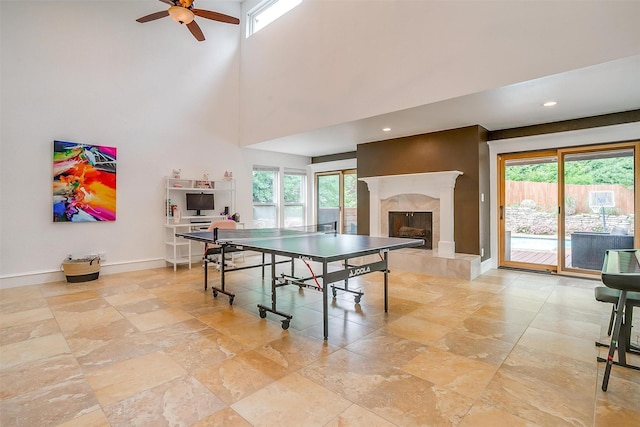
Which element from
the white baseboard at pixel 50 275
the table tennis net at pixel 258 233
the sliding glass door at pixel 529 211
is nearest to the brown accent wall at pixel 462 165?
the sliding glass door at pixel 529 211

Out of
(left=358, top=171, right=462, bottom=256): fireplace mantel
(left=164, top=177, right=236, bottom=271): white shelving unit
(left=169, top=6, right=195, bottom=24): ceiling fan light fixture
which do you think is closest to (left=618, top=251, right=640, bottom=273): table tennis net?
(left=358, top=171, right=462, bottom=256): fireplace mantel

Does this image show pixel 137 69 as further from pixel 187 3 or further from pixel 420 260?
pixel 420 260

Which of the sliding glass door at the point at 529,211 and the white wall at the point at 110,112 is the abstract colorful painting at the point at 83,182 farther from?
the sliding glass door at the point at 529,211

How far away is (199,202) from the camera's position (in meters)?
6.06

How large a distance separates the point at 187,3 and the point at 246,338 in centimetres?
348

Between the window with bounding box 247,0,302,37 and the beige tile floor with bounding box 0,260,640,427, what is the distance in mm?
5400

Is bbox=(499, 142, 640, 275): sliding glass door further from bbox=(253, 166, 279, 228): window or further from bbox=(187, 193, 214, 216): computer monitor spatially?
bbox=(187, 193, 214, 216): computer monitor

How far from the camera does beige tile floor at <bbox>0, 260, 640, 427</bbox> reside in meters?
1.71

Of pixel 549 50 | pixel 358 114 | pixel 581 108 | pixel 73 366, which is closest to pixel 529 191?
pixel 581 108

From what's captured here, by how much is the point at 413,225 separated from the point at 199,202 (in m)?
4.05

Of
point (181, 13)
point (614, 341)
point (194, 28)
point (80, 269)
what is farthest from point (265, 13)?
point (614, 341)

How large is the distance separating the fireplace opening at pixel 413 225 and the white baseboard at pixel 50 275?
14.6ft

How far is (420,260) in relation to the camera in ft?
17.1

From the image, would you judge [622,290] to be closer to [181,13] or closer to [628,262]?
[628,262]
